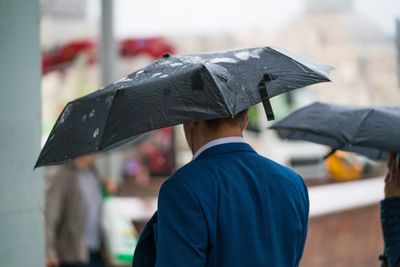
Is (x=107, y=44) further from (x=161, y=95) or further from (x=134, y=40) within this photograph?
(x=161, y=95)

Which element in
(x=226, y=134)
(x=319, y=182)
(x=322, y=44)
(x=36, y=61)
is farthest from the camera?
(x=322, y=44)

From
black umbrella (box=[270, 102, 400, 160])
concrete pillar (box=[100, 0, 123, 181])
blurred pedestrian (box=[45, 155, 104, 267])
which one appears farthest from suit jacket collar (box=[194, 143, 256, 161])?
concrete pillar (box=[100, 0, 123, 181])

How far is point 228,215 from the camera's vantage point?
8.82 ft

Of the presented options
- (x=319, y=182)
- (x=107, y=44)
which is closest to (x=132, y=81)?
(x=107, y=44)

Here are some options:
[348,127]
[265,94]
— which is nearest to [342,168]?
[348,127]

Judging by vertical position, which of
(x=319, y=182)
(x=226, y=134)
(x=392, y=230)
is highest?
(x=226, y=134)

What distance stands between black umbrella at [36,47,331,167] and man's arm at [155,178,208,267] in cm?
25

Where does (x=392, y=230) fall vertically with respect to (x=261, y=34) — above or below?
above

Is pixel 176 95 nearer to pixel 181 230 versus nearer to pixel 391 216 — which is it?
pixel 181 230

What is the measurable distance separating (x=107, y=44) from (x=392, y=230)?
976 centimetres

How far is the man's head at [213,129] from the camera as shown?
9.41 feet

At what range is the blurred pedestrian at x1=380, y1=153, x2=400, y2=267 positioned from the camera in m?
3.50

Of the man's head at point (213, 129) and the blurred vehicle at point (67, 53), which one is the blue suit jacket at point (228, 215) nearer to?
the man's head at point (213, 129)

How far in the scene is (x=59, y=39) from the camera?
2022 cm
